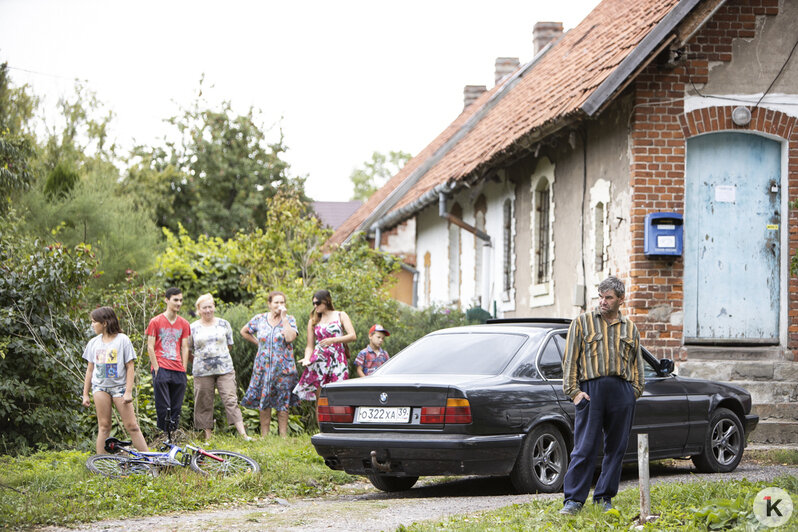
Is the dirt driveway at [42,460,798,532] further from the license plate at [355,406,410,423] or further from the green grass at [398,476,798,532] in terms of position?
the license plate at [355,406,410,423]

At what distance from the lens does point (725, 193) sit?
12836 mm

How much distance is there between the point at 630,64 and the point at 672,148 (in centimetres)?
121

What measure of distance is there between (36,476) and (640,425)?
16.3ft

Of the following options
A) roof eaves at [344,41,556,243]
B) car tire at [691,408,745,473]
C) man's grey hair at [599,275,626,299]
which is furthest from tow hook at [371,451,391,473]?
roof eaves at [344,41,556,243]

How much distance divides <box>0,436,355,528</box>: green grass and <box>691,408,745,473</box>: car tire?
3179mm

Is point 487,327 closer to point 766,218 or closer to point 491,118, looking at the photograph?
point 766,218

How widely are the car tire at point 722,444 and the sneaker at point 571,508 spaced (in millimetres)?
3298

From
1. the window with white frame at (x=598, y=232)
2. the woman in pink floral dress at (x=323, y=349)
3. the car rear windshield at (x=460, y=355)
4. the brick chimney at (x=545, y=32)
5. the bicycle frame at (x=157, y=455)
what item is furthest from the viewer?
the brick chimney at (x=545, y=32)

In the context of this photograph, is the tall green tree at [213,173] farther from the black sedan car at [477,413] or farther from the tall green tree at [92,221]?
the black sedan car at [477,413]

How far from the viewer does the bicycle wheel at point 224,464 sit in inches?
360

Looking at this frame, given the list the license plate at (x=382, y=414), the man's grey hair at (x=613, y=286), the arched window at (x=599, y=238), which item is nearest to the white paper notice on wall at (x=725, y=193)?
the arched window at (x=599, y=238)

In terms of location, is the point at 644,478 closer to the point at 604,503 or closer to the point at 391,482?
the point at 604,503

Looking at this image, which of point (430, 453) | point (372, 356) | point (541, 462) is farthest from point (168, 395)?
point (541, 462)

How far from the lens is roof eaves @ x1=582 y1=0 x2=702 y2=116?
1184 cm
